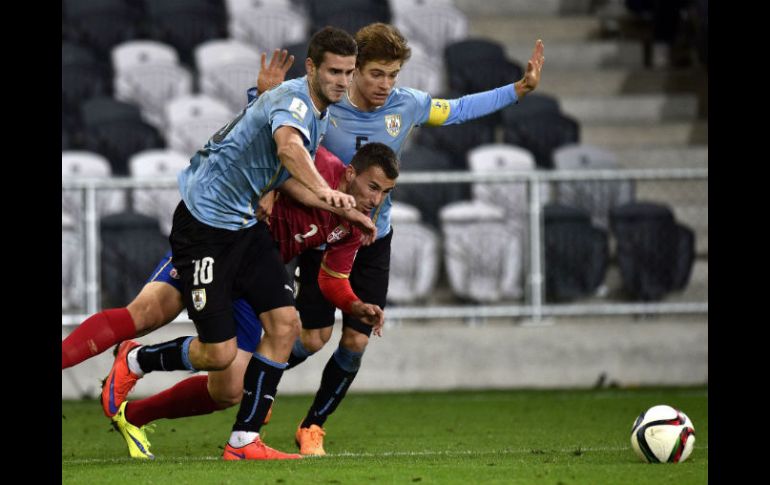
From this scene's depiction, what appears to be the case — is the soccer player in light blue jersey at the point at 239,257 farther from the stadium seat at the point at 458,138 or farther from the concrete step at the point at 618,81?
the concrete step at the point at 618,81

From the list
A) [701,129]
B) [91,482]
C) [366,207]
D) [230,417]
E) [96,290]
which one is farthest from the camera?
[701,129]

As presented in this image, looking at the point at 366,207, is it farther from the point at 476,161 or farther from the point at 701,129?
the point at 701,129

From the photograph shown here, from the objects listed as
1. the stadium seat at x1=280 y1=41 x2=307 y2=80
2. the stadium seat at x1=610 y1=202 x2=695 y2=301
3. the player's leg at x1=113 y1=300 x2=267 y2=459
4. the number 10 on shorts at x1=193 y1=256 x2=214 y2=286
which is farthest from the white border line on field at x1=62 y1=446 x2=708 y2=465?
the stadium seat at x1=280 y1=41 x2=307 y2=80

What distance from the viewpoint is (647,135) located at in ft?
47.1

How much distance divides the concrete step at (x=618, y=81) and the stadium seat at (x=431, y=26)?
→ 1.13m

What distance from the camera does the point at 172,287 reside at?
658cm

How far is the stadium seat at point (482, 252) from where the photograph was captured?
1097 centimetres

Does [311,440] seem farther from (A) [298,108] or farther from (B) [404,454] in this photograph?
(A) [298,108]

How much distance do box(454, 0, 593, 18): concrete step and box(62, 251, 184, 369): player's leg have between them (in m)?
10.3

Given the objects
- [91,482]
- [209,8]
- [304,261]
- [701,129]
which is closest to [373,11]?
[209,8]

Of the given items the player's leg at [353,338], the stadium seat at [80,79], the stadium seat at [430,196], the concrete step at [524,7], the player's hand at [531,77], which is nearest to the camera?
the player's hand at [531,77]

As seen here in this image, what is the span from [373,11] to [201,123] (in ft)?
8.68

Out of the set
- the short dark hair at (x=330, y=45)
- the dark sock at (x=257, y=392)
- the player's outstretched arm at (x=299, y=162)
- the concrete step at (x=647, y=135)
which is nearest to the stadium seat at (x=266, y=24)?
the concrete step at (x=647, y=135)

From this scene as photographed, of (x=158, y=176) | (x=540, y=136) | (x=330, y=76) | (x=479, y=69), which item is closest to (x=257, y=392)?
(x=330, y=76)
